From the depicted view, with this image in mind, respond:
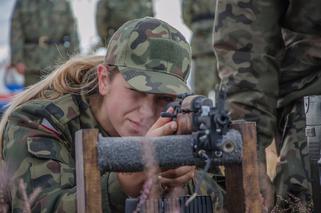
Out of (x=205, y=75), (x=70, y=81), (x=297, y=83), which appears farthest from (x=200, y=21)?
(x=70, y=81)

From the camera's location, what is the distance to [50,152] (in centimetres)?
352

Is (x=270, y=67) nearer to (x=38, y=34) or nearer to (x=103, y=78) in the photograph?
(x=103, y=78)

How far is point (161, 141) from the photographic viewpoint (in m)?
2.91

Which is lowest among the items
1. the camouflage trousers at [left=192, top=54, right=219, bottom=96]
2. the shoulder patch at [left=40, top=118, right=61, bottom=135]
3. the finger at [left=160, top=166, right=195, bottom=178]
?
the finger at [left=160, top=166, right=195, bottom=178]

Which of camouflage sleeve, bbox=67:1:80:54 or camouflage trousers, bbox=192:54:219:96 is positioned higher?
camouflage sleeve, bbox=67:1:80:54

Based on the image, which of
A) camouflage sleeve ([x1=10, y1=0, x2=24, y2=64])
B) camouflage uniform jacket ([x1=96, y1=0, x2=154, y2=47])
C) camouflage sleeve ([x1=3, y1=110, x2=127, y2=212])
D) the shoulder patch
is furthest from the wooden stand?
camouflage uniform jacket ([x1=96, y1=0, x2=154, y2=47])

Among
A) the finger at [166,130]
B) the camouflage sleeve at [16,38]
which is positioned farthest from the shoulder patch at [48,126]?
the camouflage sleeve at [16,38]

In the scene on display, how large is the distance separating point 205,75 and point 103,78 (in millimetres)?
6624

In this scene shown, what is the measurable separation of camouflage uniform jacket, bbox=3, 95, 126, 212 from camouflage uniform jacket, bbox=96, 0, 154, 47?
7.93 meters

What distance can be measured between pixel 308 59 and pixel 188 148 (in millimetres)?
1598

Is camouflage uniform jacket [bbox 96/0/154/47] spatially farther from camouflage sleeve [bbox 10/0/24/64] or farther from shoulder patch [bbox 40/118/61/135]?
shoulder patch [bbox 40/118/61/135]

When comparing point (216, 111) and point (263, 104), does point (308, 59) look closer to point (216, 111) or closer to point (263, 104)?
point (263, 104)

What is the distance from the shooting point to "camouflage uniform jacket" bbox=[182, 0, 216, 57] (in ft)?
33.8

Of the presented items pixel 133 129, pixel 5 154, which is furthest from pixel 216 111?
pixel 5 154
